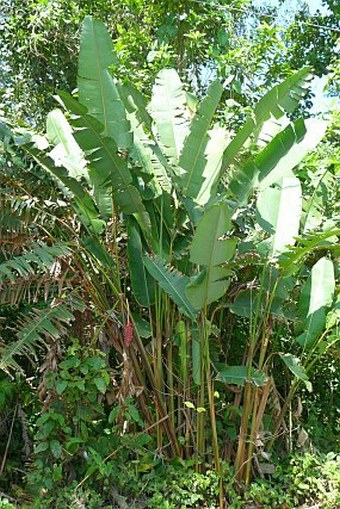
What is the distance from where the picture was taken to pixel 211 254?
3738 mm

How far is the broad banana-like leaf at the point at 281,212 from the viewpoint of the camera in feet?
14.0

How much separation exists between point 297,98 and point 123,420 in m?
2.44

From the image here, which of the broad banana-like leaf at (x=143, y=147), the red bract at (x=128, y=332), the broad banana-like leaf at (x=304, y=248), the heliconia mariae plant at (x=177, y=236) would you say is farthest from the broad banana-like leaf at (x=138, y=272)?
the broad banana-like leaf at (x=304, y=248)

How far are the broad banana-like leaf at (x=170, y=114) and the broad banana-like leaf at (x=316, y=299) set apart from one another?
1.24 metres

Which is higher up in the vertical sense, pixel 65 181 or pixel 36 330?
pixel 65 181

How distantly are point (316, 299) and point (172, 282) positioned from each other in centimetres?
101

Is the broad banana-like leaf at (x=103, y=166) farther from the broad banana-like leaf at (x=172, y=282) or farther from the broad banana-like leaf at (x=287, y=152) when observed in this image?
the broad banana-like leaf at (x=287, y=152)

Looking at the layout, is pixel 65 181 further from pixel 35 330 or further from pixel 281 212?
pixel 281 212

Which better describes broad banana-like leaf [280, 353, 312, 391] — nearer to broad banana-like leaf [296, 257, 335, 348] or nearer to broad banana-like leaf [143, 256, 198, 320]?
broad banana-like leaf [296, 257, 335, 348]

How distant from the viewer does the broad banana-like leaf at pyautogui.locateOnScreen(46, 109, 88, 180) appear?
431cm

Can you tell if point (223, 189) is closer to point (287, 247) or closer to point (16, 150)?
point (287, 247)

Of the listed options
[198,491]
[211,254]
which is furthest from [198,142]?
[198,491]

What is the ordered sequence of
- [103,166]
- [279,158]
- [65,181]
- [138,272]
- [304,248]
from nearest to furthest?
[304,248] < [103,166] < [65,181] < [138,272] < [279,158]

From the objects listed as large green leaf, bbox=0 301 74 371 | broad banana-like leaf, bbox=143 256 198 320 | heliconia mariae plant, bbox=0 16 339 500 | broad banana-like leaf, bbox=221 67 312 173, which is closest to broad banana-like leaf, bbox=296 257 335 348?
heliconia mariae plant, bbox=0 16 339 500
